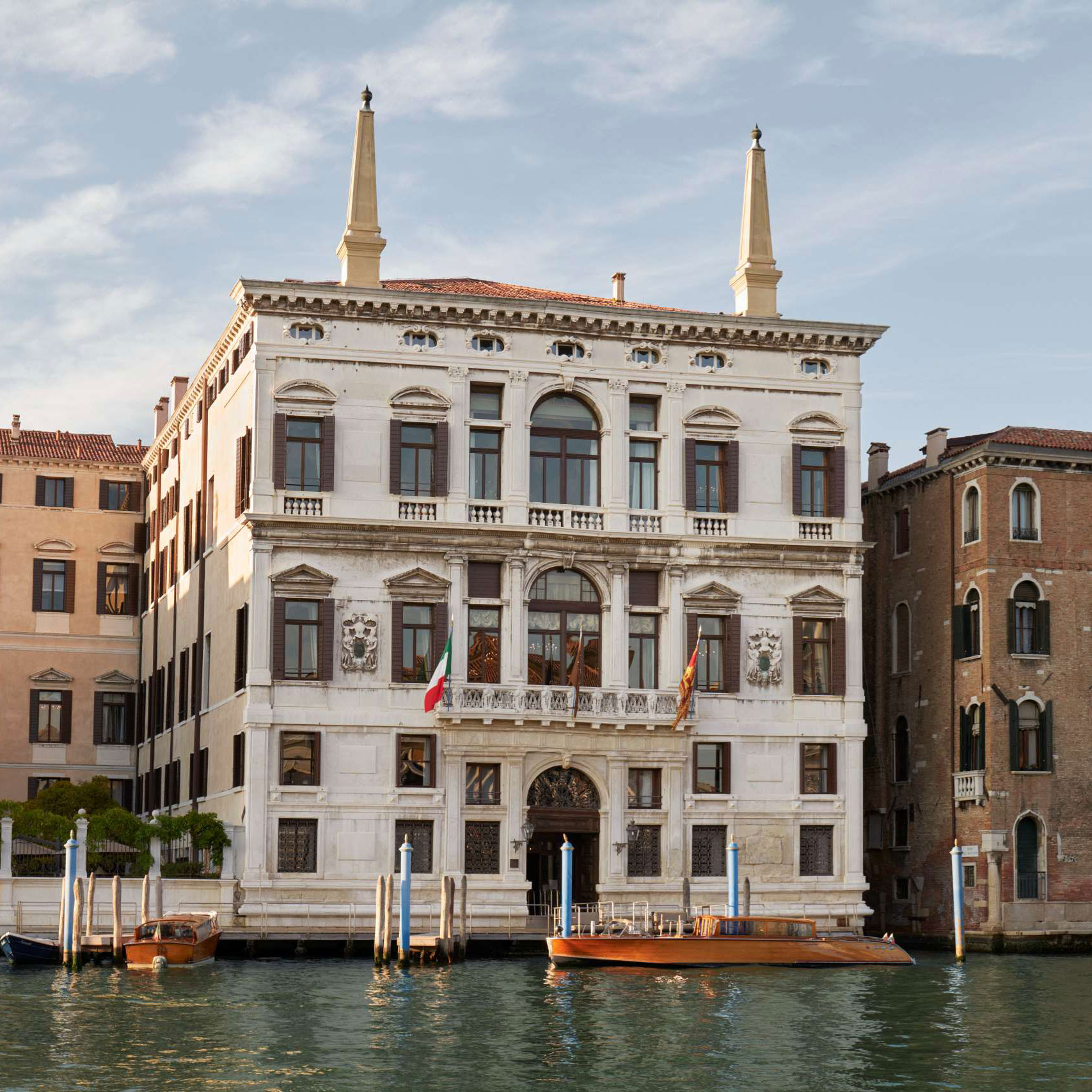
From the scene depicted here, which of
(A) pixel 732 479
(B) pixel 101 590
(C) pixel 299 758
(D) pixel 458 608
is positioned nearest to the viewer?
(C) pixel 299 758

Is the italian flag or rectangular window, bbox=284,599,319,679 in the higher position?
rectangular window, bbox=284,599,319,679

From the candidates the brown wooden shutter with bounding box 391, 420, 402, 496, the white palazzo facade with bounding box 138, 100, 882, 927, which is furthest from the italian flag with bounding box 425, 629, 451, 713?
the brown wooden shutter with bounding box 391, 420, 402, 496

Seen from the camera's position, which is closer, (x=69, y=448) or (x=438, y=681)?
(x=438, y=681)

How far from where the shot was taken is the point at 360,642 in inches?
1891

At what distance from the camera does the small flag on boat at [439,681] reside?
4659 centimetres

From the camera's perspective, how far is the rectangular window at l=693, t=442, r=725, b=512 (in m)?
50.8

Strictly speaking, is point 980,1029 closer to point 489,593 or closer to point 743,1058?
point 743,1058

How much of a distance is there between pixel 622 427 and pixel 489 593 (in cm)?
529

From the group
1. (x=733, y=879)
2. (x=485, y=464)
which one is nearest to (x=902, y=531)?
(x=485, y=464)

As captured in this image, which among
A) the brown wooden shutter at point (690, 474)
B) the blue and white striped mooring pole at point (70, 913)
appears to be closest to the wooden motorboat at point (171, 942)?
the blue and white striped mooring pole at point (70, 913)

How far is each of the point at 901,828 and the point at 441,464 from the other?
1720 cm

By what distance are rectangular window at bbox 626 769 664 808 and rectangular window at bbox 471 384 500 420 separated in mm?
9272

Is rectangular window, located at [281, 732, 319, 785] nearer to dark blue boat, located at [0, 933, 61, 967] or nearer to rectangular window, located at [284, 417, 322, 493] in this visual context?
rectangular window, located at [284, 417, 322, 493]

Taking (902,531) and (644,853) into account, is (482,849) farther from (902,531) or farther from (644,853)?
(902,531)
